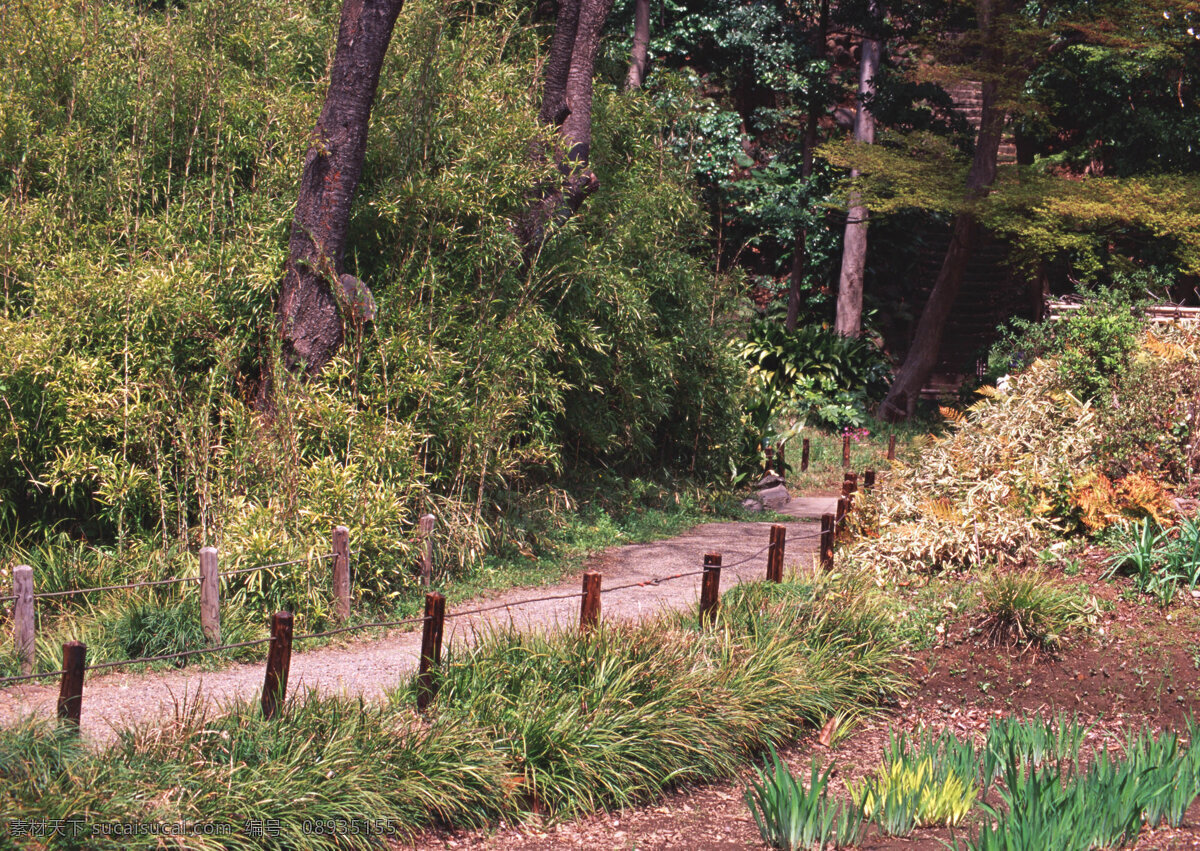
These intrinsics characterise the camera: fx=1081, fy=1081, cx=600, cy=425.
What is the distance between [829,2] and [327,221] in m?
12.6

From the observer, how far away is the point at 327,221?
8258mm

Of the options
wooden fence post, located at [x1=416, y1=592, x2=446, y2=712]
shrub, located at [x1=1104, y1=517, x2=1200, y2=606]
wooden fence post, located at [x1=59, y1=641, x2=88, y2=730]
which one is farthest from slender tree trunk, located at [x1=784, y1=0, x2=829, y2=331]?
wooden fence post, located at [x1=59, y1=641, x2=88, y2=730]

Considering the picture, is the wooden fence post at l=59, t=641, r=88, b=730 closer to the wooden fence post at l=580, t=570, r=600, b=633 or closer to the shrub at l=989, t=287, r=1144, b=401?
the wooden fence post at l=580, t=570, r=600, b=633

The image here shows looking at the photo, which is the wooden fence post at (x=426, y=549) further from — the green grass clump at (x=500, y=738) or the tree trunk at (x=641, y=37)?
the tree trunk at (x=641, y=37)

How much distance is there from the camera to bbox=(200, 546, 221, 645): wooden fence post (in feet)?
20.1

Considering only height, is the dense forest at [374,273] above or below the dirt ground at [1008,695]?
above

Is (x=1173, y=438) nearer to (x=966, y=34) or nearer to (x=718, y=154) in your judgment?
(x=966, y=34)

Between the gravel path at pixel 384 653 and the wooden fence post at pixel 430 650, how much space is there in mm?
239

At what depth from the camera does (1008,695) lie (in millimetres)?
6086

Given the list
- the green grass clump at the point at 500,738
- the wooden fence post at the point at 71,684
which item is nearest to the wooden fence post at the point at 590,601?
the green grass clump at the point at 500,738

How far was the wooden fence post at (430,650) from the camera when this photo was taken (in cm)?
505

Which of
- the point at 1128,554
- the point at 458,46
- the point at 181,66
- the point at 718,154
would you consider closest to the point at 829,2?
the point at 718,154

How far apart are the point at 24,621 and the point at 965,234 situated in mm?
14266

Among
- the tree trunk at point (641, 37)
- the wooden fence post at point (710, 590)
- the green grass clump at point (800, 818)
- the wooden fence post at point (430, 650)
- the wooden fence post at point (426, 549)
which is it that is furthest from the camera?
the tree trunk at point (641, 37)
